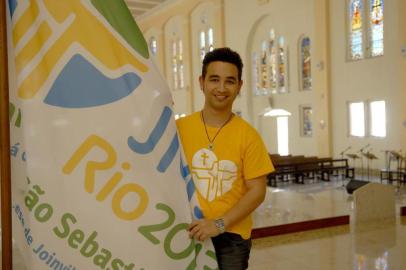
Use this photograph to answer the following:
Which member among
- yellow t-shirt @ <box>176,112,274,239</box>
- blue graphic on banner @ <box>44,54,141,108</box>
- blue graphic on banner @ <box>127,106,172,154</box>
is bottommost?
yellow t-shirt @ <box>176,112,274,239</box>

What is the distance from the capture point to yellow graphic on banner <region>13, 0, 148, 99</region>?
1471 mm

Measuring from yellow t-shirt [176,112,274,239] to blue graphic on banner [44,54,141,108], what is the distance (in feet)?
1.19

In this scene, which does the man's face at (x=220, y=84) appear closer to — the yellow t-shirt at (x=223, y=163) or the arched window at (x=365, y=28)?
the yellow t-shirt at (x=223, y=163)

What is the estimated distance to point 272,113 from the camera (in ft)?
55.7

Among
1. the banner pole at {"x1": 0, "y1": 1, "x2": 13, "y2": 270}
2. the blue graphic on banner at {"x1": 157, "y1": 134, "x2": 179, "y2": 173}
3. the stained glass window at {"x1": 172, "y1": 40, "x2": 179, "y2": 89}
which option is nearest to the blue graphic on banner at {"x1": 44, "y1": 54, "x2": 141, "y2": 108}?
the banner pole at {"x1": 0, "y1": 1, "x2": 13, "y2": 270}

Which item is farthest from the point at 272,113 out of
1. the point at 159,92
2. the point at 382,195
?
the point at 159,92

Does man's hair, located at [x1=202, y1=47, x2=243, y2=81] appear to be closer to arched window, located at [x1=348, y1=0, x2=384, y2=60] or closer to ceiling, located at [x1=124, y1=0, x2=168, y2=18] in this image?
arched window, located at [x1=348, y1=0, x2=384, y2=60]

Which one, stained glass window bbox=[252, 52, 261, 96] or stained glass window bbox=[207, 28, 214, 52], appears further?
stained glass window bbox=[207, 28, 214, 52]

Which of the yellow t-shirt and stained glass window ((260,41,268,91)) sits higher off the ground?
stained glass window ((260,41,268,91))

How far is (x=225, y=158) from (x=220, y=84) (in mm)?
291

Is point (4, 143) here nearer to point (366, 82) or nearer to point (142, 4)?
point (366, 82)

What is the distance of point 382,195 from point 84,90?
6826 mm

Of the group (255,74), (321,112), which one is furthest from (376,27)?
(255,74)

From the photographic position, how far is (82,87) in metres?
1.52
